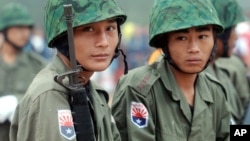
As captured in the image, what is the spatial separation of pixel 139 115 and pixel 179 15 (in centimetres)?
70

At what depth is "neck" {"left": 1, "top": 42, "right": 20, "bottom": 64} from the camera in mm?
9000

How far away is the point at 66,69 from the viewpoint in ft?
13.3

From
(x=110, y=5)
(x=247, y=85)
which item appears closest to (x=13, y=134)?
(x=110, y=5)

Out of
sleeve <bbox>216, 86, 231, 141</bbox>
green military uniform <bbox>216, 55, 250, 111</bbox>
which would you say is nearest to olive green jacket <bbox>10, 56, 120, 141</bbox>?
sleeve <bbox>216, 86, 231, 141</bbox>

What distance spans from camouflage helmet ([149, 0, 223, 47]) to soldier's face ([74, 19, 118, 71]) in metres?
0.68

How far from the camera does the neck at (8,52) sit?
29.5 ft

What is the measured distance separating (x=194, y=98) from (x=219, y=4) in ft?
6.01

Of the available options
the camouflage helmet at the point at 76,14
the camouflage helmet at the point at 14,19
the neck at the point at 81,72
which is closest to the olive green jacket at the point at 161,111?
the neck at the point at 81,72

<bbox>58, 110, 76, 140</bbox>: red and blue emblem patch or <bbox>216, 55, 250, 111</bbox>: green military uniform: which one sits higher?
<bbox>58, 110, 76, 140</bbox>: red and blue emblem patch

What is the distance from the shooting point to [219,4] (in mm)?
6496

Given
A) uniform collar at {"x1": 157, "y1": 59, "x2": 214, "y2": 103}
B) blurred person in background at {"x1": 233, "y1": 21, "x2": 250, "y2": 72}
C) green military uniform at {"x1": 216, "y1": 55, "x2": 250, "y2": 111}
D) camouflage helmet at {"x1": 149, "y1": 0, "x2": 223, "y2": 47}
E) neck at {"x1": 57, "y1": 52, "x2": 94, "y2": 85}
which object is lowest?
blurred person in background at {"x1": 233, "y1": 21, "x2": 250, "y2": 72}

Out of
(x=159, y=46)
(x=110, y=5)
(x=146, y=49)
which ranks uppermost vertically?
(x=110, y=5)

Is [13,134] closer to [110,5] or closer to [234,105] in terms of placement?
[110,5]

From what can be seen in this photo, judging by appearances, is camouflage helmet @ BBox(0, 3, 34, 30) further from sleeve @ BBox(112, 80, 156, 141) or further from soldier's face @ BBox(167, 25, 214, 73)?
soldier's face @ BBox(167, 25, 214, 73)
